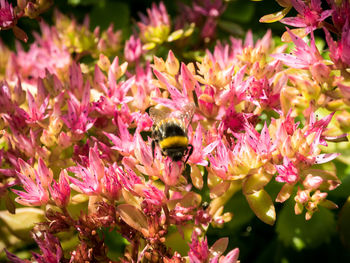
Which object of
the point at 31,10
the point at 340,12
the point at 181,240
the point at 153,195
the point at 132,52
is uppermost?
the point at 31,10

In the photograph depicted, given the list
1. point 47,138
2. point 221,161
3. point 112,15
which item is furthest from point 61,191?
point 112,15

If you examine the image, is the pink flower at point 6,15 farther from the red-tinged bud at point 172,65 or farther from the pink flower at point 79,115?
the red-tinged bud at point 172,65

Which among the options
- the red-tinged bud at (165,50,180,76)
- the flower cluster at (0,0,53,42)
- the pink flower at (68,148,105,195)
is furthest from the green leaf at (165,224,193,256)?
the flower cluster at (0,0,53,42)

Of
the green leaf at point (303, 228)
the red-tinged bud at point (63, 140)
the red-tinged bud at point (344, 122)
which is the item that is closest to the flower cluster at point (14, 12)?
the red-tinged bud at point (63, 140)

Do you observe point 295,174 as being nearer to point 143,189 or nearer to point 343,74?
point 343,74

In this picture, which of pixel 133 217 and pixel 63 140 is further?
pixel 63 140

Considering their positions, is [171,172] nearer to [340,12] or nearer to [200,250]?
[200,250]
